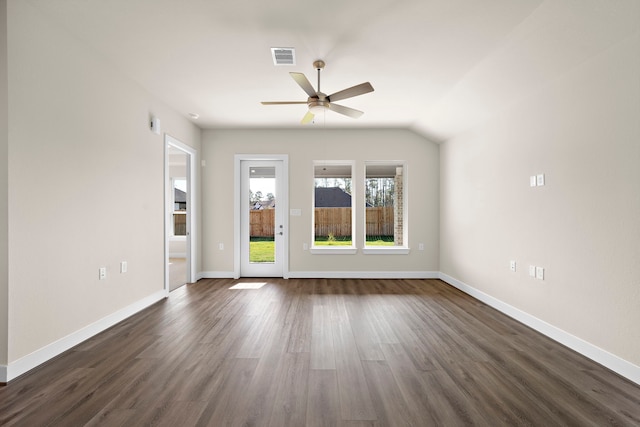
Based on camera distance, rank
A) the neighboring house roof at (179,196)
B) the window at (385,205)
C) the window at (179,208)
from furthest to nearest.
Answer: the neighboring house roof at (179,196)
the window at (179,208)
the window at (385,205)

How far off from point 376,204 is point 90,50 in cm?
464

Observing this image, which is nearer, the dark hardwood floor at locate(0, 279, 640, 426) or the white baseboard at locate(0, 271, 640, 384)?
the dark hardwood floor at locate(0, 279, 640, 426)

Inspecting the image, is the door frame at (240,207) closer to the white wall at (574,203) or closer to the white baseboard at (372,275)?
the white baseboard at (372,275)

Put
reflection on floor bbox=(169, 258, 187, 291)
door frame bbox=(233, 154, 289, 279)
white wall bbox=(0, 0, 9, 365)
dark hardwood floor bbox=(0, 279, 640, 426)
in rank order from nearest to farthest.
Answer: dark hardwood floor bbox=(0, 279, 640, 426) → white wall bbox=(0, 0, 9, 365) → reflection on floor bbox=(169, 258, 187, 291) → door frame bbox=(233, 154, 289, 279)

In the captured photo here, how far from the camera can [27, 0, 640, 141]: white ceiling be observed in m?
2.33

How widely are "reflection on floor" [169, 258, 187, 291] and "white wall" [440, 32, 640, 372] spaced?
4.83 m

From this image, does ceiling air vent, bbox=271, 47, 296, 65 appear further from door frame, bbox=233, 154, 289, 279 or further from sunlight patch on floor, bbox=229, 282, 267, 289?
sunlight patch on floor, bbox=229, 282, 267, 289

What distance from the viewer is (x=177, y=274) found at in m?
6.29

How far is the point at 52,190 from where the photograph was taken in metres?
2.54

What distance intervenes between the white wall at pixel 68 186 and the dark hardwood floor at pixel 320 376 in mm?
433

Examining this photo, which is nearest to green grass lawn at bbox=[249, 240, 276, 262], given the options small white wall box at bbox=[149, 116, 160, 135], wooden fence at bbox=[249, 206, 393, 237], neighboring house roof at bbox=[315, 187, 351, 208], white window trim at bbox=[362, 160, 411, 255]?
wooden fence at bbox=[249, 206, 393, 237]

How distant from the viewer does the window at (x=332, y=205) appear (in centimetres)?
584

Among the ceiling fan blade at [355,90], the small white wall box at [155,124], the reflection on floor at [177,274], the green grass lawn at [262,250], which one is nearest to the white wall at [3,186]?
the small white wall box at [155,124]

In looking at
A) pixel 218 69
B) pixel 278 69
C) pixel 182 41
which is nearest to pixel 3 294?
pixel 182 41
